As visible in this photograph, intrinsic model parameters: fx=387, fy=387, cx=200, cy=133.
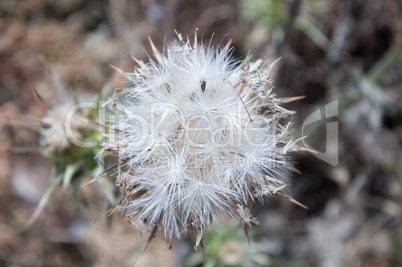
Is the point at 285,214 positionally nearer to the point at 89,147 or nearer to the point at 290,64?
the point at 290,64

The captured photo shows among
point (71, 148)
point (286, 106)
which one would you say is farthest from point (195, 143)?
point (286, 106)

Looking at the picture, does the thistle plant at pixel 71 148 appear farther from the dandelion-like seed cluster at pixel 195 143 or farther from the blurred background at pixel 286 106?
the blurred background at pixel 286 106

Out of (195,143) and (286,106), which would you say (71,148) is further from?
(286,106)

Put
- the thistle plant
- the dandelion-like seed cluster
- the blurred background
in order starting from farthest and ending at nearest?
the blurred background, the thistle plant, the dandelion-like seed cluster

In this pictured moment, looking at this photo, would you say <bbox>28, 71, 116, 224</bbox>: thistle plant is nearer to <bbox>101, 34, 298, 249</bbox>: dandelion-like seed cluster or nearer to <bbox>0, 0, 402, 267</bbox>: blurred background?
<bbox>101, 34, 298, 249</bbox>: dandelion-like seed cluster

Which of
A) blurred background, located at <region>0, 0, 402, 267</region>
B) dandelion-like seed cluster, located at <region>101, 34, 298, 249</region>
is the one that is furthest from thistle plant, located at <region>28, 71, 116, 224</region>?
blurred background, located at <region>0, 0, 402, 267</region>

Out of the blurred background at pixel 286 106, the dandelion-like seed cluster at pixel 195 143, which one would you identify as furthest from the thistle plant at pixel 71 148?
the blurred background at pixel 286 106
